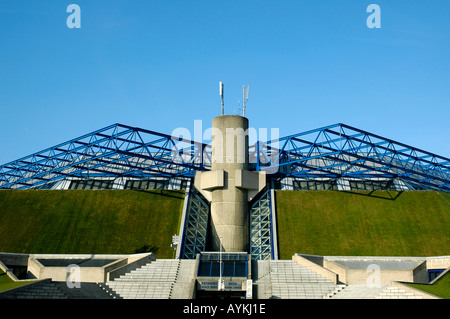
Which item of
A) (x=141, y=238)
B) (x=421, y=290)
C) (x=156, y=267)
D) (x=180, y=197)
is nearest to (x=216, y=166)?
(x=180, y=197)

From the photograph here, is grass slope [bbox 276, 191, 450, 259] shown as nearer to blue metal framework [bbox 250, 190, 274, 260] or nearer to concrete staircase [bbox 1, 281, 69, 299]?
blue metal framework [bbox 250, 190, 274, 260]

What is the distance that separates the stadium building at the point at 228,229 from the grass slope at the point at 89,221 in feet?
7.22

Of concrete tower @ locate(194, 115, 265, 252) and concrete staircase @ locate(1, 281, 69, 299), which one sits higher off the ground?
concrete tower @ locate(194, 115, 265, 252)

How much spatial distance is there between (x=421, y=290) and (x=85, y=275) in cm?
3064

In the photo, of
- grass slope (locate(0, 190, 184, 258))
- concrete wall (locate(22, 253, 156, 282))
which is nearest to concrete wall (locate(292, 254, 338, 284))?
grass slope (locate(0, 190, 184, 258))

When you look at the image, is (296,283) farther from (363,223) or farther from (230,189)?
(230,189)

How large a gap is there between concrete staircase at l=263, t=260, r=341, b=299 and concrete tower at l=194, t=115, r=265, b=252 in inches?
452

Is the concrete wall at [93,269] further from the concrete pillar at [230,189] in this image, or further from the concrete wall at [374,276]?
the concrete wall at [374,276]

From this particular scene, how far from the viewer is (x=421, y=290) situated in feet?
127

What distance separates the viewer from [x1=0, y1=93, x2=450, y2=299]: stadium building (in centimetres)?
4616

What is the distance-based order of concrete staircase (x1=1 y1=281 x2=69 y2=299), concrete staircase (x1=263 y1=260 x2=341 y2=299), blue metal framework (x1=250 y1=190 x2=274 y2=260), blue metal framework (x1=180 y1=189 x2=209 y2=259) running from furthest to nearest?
blue metal framework (x1=250 y1=190 x2=274 y2=260)
blue metal framework (x1=180 y1=189 x2=209 y2=259)
concrete staircase (x1=263 y1=260 x2=341 y2=299)
concrete staircase (x1=1 y1=281 x2=69 y2=299)

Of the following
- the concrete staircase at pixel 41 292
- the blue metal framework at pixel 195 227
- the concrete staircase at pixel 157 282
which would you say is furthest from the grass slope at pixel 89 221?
the concrete staircase at pixel 41 292

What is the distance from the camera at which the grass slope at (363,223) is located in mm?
58500

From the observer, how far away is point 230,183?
65188mm
